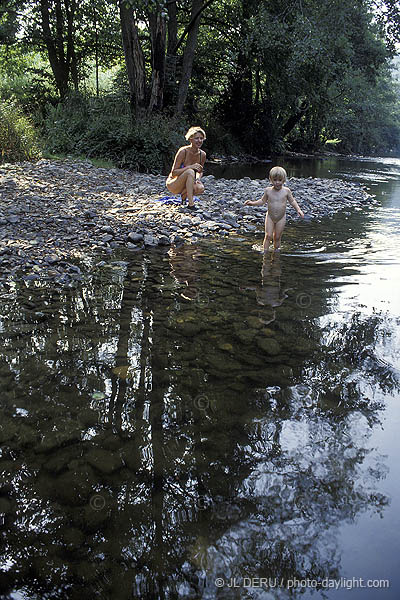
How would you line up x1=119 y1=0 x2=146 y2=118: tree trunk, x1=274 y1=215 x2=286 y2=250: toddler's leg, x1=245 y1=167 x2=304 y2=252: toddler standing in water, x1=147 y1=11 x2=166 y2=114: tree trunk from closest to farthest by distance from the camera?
x1=245 y1=167 x2=304 y2=252: toddler standing in water
x1=274 y1=215 x2=286 y2=250: toddler's leg
x1=119 y1=0 x2=146 y2=118: tree trunk
x1=147 y1=11 x2=166 y2=114: tree trunk

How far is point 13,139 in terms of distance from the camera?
11.2 m

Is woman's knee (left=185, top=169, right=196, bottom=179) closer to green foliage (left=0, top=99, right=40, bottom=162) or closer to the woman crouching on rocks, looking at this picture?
the woman crouching on rocks

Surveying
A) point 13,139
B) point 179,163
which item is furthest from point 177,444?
point 13,139

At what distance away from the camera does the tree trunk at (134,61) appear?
1332cm

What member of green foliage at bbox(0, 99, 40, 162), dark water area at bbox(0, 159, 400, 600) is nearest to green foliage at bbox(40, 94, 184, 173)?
green foliage at bbox(0, 99, 40, 162)

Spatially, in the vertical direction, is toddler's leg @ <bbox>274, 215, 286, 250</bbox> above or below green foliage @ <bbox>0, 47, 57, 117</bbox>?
below

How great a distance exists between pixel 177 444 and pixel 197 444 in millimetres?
114

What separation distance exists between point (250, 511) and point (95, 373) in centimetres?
154

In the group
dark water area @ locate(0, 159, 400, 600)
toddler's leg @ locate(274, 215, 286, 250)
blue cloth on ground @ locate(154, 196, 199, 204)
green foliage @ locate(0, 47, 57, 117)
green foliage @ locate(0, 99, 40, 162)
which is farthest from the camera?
green foliage @ locate(0, 47, 57, 117)

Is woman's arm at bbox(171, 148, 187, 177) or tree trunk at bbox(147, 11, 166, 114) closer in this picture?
woman's arm at bbox(171, 148, 187, 177)

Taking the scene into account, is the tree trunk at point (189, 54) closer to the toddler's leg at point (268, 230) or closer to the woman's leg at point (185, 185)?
the woman's leg at point (185, 185)

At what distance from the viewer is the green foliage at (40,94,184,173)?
1338 centimetres

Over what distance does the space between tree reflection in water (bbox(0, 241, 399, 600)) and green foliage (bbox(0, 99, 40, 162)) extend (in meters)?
8.38

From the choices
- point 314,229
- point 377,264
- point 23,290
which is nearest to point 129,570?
point 23,290
